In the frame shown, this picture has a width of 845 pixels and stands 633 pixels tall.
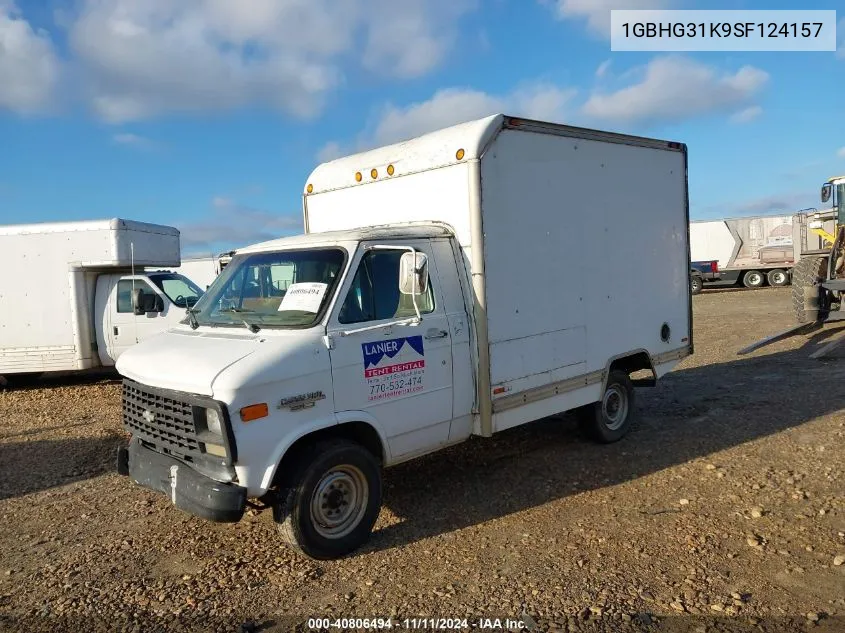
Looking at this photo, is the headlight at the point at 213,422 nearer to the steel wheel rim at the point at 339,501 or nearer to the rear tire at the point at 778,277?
the steel wheel rim at the point at 339,501

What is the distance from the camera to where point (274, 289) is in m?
4.70

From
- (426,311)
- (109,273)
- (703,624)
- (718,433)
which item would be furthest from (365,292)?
(109,273)

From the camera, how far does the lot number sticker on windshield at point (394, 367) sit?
4410 mm

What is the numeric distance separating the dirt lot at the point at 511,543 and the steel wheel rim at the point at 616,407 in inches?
9.8

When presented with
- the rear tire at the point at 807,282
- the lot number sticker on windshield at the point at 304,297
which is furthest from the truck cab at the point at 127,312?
the rear tire at the point at 807,282

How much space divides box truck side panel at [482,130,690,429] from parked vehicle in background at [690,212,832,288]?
22750 millimetres

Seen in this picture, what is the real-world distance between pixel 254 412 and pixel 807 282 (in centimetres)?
1350

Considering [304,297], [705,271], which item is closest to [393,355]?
[304,297]

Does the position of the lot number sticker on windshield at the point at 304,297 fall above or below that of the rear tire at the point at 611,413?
above

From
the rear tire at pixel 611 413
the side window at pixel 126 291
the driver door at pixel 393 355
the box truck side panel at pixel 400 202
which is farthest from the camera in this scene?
the side window at pixel 126 291

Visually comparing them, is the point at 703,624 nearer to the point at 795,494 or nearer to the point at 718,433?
the point at 795,494

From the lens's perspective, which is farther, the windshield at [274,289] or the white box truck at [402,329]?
the windshield at [274,289]

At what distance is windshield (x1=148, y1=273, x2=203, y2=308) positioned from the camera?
1055 cm

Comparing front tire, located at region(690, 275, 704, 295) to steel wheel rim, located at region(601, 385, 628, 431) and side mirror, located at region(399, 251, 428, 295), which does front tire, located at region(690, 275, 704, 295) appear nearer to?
steel wheel rim, located at region(601, 385, 628, 431)
